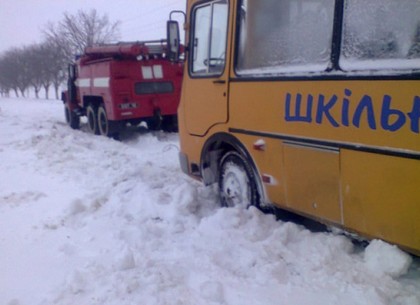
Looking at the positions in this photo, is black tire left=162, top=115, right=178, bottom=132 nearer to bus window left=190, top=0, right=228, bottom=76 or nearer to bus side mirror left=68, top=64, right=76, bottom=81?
bus side mirror left=68, top=64, right=76, bottom=81

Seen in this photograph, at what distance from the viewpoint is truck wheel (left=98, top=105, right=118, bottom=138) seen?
37.2 feet

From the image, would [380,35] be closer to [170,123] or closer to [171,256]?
[171,256]

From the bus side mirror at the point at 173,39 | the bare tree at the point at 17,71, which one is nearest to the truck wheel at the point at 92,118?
the bus side mirror at the point at 173,39

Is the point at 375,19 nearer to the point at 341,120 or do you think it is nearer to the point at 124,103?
the point at 341,120

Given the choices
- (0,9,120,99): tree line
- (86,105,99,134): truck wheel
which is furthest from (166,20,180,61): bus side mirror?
(0,9,120,99): tree line

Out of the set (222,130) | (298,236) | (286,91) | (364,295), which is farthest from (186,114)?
(364,295)

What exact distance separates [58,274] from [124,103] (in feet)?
24.9

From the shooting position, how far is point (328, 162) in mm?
3547

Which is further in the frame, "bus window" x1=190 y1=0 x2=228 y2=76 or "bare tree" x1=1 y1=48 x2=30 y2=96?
"bare tree" x1=1 y1=48 x2=30 y2=96

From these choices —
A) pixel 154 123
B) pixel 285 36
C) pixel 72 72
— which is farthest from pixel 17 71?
pixel 285 36

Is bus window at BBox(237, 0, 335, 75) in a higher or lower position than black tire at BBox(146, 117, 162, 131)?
higher

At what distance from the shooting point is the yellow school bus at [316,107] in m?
2.99

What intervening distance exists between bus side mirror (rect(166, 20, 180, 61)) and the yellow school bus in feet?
0.88

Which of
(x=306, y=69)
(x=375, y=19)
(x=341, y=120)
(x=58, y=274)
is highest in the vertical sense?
(x=375, y=19)
